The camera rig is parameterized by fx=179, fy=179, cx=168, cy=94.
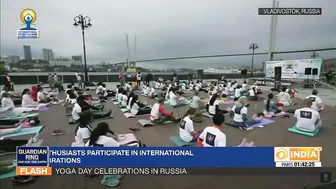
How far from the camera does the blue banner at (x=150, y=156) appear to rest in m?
2.43

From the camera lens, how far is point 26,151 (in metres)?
2.35

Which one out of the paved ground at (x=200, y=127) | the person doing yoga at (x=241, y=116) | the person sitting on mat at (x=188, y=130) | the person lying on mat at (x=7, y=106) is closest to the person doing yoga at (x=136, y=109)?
the paved ground at (x=200, y=127)

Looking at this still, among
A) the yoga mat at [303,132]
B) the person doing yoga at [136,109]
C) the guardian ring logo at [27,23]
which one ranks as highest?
the guardian ring logo at [27,23]

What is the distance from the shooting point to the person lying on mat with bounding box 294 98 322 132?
4.50m

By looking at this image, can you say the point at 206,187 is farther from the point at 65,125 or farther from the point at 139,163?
the point at 65,125

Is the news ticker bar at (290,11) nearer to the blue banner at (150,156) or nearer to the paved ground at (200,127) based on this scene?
the blue banner at (150,156)

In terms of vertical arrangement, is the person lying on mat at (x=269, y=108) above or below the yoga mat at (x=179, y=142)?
above

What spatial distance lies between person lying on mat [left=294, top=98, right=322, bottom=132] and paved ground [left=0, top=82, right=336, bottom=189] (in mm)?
306

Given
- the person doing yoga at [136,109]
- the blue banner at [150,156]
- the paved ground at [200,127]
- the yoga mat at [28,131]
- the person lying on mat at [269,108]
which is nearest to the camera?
the blue banner at [150,156]

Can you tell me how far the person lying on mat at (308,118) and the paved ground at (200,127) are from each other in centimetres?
31

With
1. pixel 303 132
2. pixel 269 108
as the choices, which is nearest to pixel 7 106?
pixel 303 132

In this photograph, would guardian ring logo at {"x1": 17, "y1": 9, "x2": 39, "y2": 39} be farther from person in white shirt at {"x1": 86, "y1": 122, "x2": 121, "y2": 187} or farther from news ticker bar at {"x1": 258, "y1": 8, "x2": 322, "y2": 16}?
A: news ticker bar at {"x1": 258, "y1": 8, "x2": 322, "y2": 16}

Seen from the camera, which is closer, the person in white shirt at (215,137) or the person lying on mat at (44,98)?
the person in white shirt at (215,137)

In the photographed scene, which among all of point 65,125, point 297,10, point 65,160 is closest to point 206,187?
point 65,160
